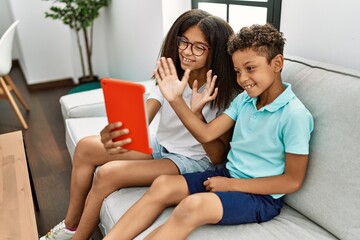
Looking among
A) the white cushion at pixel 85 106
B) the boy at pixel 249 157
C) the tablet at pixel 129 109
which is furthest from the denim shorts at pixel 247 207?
the white cushion at pixel 85 106

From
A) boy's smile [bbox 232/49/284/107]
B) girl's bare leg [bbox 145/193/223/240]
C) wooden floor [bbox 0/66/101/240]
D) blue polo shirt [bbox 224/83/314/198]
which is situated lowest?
wooden floor [bbox 0/66/101/240]

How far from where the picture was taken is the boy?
105cm

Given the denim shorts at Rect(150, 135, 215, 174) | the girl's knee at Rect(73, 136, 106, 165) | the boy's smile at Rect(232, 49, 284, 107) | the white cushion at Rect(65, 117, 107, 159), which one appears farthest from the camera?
the white cushion at Rect(65, 117, 107, 159)

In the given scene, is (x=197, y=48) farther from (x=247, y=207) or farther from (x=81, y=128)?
(x=81, y=128)

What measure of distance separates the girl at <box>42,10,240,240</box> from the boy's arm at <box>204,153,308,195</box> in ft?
0.63

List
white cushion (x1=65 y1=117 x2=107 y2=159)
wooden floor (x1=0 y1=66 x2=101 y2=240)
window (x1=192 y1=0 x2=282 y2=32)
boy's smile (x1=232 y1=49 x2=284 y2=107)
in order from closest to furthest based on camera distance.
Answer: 1. boy's smile (x1=232 y1=49 x2=284 y2=107)
2. window (x1=192 y1=0 x2=282 y2=32)
3. white cushion (x1=65 y1=117 x2=107 y2=159)
4. wooden floor (x1=0 y1=66 x2=101 y2=240)

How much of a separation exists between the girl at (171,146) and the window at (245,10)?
0.39 meters

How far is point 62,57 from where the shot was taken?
13.0ft

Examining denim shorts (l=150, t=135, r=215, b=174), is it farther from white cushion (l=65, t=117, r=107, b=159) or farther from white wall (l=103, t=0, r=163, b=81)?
white wall (l=103, t=0, r=163, b=81)

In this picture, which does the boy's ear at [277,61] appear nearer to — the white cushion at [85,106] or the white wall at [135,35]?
the white wall at [135,35]

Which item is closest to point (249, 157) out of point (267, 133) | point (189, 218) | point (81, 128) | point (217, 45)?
point (267, 133)

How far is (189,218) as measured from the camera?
1.00 meters

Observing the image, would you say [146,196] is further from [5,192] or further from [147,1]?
[147,1]

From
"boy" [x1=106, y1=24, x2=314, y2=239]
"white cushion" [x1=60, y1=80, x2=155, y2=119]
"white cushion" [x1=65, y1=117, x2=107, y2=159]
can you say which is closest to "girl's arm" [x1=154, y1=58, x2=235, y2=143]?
"boy" [x1=106, y1=24, x2=314, y2=239]
